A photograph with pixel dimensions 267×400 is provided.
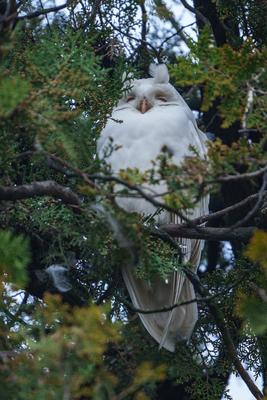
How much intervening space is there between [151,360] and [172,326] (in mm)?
420

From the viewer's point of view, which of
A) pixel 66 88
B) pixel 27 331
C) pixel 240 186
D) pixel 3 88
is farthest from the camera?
pixel 240 186

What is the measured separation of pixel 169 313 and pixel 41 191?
1.36 metres

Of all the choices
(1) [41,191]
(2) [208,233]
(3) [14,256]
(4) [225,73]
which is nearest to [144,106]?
(2) [208,233]

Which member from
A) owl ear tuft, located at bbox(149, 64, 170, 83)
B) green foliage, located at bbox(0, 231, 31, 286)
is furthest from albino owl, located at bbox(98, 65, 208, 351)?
green foliage, located at bbox(0, 231, 31, 286)

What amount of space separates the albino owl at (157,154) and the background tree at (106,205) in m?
0.08

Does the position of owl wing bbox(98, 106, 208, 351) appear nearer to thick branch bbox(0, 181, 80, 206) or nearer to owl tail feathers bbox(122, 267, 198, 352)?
owl tail feathers bbox(122, 267, 198, 352)

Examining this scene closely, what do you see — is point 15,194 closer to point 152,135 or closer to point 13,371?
point 13,371

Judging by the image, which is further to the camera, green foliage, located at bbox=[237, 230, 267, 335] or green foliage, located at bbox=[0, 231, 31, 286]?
green foliage, located at bbox=[0, 231, 31, 286]

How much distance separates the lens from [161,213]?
4.23m

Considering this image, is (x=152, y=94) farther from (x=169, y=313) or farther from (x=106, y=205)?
(x=106, y=205)


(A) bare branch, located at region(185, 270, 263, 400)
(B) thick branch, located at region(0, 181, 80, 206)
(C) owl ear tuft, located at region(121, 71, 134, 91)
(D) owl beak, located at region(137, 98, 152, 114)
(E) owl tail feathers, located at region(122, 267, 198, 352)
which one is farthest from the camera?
(D) owl beak, located at region(137, 98, 152, 114)

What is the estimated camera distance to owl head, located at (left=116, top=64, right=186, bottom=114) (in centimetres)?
456

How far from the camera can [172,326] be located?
169 inches

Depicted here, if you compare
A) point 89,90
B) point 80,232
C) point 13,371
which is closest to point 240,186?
point 89,90
